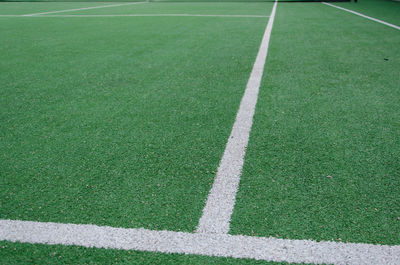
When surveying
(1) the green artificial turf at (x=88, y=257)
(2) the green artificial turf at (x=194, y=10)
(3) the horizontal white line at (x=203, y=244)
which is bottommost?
(1) the green artificial turf at (x=88, y=257)

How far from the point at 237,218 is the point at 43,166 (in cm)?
142

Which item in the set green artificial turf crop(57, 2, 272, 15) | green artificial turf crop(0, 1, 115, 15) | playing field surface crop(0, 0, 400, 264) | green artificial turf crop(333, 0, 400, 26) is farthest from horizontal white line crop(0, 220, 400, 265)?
green artificial turf crop(0, 1, 115, 15)

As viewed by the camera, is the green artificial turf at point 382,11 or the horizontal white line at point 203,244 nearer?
the horizontal white line at point 203,244

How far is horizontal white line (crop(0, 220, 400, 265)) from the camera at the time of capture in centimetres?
153

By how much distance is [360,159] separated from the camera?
7.71 ft

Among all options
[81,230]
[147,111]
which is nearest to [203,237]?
[81,230]

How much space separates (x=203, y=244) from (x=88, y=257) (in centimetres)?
55

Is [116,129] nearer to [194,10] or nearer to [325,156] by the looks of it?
[325,156]

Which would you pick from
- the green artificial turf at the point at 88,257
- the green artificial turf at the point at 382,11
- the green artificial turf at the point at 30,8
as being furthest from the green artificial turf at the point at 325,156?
the green artificial turf at the point at 30,8

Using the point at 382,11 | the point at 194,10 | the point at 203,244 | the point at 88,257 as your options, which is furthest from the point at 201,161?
the point at 382,11

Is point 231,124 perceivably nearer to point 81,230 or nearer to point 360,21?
point 81,230

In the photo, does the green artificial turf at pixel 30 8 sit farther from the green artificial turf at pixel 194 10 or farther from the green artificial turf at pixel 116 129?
the green artificial turf at pixel 116 129

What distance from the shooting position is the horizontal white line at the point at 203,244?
153 cm

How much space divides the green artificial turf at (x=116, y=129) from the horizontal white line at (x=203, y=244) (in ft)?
0.23
